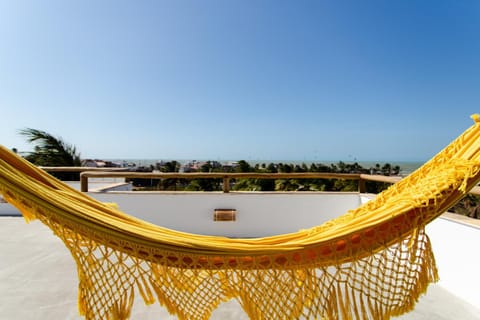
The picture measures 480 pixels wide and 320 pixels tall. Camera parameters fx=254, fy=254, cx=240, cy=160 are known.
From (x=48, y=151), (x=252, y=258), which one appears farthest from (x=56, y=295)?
(x=48, y=151)

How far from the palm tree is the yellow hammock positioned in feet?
18.2

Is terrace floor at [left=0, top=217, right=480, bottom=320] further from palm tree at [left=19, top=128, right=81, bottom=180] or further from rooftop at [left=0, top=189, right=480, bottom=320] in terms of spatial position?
palm tree at [left=19, top=128, right=81, bottom=180]

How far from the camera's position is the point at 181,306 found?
88cm

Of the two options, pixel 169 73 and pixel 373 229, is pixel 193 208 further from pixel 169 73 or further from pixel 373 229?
pixel 169 73

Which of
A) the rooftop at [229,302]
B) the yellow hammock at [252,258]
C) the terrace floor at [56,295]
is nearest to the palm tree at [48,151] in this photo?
the terrace floor at [56,295]

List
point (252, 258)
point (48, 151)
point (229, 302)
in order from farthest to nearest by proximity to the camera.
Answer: point (48, 151), point (229, 302), point (252, 258)

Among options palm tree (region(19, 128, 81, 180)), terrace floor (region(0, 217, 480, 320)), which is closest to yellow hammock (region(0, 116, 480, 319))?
terrace floor (region(0, 217, 480, 320))

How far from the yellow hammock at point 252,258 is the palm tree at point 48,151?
5542 mm

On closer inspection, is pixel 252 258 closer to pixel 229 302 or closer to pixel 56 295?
pixel 229 302

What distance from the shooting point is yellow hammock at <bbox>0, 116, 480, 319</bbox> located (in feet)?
2.59

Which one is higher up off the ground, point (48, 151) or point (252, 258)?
point (48, 151)

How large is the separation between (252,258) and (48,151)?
7.04 meters

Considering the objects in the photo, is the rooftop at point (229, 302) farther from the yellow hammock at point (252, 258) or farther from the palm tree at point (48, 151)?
the palm tree at point (48, 151)

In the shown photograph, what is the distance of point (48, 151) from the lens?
240 inches
